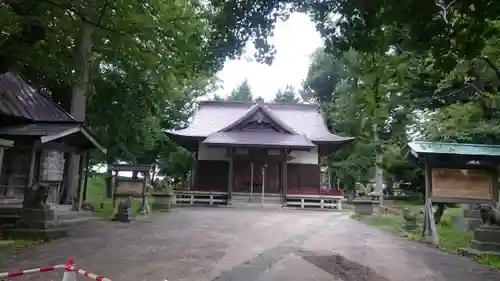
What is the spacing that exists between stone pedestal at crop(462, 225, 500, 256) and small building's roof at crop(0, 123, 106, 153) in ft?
34.6

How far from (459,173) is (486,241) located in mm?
2147

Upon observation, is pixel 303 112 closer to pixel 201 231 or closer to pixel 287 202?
pixel 287 202

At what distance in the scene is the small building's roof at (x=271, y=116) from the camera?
25.9 m

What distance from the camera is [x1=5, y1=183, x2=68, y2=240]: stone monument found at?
9.34 m

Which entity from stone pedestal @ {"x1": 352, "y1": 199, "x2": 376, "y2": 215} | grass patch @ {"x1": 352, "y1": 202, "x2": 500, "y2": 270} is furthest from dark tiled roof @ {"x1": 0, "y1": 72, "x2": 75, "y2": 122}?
stone pedestal @ {"x1": 352, "y1": 199, "x2": 376, "y2": 215}

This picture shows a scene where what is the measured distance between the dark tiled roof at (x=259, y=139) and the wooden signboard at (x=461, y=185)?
42.9 ft

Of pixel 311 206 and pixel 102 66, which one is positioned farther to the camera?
pixel 311 206

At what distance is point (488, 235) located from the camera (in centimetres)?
840

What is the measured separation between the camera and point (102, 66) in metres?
17.1

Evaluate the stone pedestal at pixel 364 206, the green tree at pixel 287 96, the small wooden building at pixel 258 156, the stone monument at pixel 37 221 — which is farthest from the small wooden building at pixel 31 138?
the green tree at pixel 287 96

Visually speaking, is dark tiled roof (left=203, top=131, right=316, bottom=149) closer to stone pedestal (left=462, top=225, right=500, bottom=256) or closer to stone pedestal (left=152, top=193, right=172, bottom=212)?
stone pedestal (left=152, top=193, right=172, bottom=212)

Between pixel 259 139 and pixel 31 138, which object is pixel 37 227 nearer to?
pixel 31 138

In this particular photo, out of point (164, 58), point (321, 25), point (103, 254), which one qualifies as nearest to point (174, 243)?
point (103, 254)

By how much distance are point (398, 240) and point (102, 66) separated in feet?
43.3
